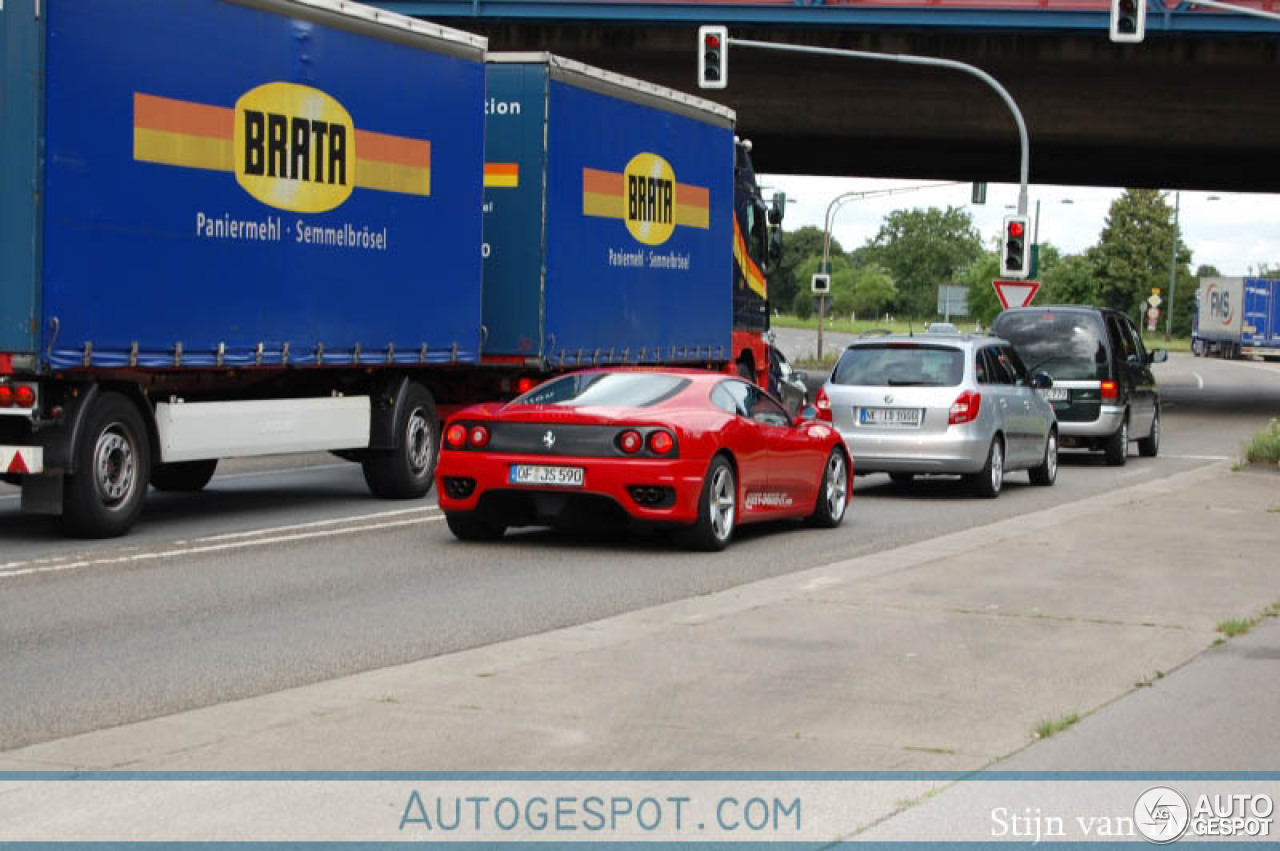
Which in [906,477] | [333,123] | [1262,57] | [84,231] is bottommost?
[906,477]

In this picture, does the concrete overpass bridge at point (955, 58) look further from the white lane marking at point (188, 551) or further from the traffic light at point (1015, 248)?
the white lane marking at point (188, 551)

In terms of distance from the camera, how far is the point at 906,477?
830 inches

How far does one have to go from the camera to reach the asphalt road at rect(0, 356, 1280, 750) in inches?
323

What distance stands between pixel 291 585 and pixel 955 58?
29.4 metres

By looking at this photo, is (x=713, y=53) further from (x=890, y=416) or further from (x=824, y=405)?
(x=890, y=416)

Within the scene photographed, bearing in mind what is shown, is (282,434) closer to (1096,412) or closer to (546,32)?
(1096,412)

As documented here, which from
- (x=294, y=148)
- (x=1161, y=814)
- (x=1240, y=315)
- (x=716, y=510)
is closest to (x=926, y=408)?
(x=716, y=510)

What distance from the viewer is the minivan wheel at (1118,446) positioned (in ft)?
77.8

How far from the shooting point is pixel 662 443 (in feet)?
41.9

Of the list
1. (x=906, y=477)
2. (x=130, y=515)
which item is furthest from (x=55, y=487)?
(x=906, y=477)

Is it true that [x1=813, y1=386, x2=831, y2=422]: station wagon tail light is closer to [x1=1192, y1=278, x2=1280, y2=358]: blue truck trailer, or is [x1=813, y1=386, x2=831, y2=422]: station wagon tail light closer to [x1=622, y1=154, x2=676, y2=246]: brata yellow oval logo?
[x1=622, y1=154, x2=676, y2=246]: brata yellow oval logo

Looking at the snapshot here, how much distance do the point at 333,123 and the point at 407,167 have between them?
1.29 m

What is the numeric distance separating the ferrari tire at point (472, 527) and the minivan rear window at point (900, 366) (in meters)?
5.90

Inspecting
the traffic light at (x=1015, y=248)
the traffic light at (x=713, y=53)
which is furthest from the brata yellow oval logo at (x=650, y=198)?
the traffic light at (x=1015, y=248)
